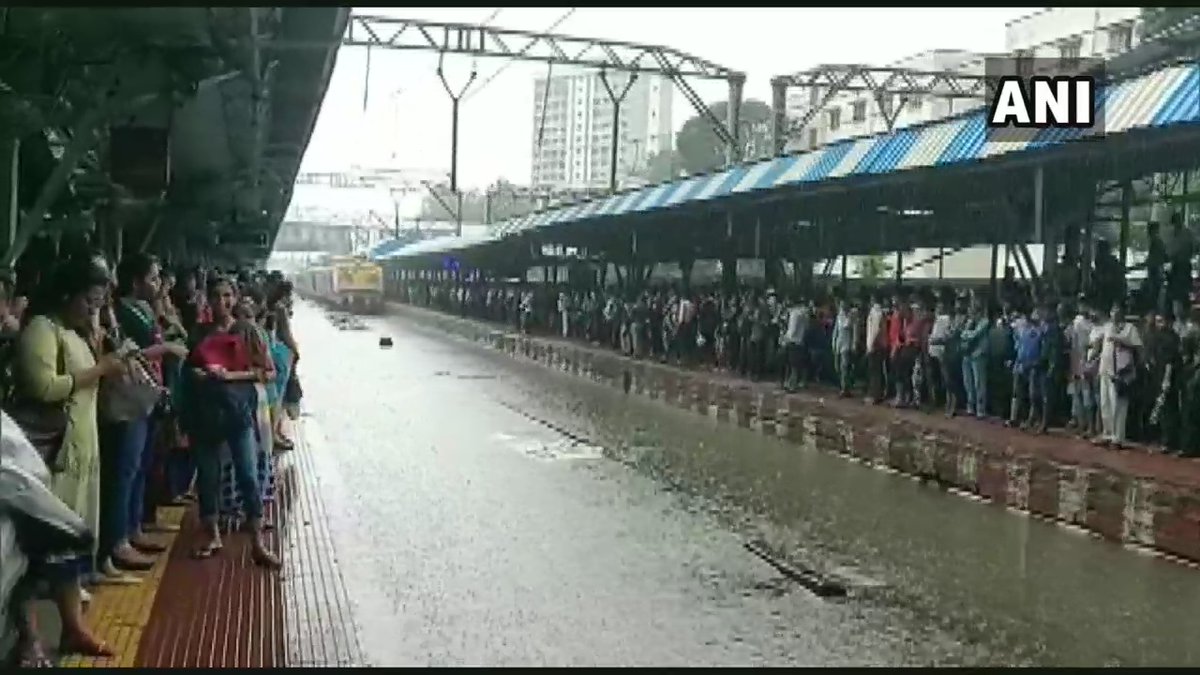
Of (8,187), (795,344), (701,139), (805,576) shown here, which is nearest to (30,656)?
(805,576)

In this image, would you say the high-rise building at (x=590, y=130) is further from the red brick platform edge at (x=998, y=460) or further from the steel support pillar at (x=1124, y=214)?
the steel support pillar at (x=1124, y=214)

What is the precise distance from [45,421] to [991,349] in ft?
43.7

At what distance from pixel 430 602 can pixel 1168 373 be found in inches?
363

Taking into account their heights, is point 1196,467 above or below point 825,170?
below

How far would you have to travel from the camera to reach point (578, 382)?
89.5 feet

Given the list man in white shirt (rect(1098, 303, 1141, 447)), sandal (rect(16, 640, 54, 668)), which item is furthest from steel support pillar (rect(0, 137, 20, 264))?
man in white shirt (rect(1098, 303, 1141, 447))

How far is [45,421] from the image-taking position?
616 cm

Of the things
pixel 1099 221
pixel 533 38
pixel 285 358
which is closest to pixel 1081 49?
pixel 533 38

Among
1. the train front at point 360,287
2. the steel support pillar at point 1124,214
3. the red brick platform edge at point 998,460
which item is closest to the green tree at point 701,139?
the train front at point 360,287

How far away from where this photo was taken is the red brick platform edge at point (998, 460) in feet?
35.2

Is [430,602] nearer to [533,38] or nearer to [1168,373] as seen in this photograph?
[1168,373]

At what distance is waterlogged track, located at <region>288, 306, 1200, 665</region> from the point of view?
690 cm

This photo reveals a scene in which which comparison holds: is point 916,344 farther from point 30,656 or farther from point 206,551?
point 30,656

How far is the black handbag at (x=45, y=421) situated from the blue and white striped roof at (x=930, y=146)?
33.0 feet
